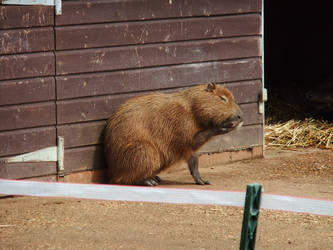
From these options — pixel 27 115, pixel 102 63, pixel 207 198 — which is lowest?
pixel 207 198

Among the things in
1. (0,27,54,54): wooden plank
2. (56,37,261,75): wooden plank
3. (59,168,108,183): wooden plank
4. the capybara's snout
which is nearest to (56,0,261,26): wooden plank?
(0,27,54,54): wooden plank

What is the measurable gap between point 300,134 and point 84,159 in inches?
135

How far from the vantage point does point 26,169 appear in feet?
21.5

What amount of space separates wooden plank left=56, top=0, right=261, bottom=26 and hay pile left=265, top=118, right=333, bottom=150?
190 cm

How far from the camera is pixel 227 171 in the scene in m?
7.73

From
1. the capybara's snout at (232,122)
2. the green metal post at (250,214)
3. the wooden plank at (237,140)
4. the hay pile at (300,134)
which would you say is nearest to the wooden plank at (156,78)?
the wooden plank at (237,140)

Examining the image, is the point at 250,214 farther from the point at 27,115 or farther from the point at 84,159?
the point at 84,159

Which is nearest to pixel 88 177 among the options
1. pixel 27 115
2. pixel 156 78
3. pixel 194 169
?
pixel 27 115

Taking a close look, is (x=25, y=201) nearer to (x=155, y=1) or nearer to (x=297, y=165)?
(x=155, y=1)

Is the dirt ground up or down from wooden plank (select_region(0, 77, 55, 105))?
down

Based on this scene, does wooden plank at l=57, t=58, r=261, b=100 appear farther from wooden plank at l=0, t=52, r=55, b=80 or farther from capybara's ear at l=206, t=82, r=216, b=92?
capybara's ear at l=206, t=82, r=216, b=92

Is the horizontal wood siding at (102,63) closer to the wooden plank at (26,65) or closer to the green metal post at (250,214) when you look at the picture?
the wooden plank at (26,65)

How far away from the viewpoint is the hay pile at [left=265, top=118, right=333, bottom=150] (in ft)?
29.9

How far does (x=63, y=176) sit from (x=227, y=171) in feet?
5.83
